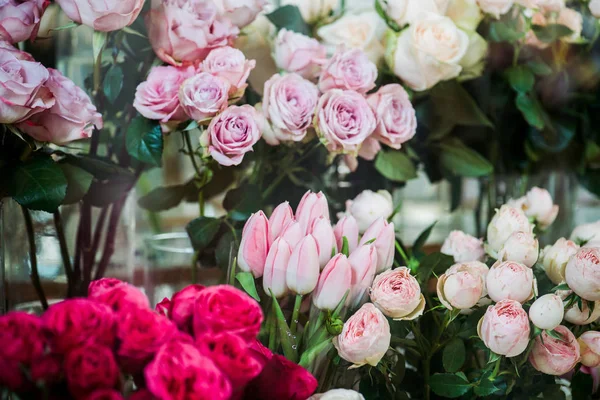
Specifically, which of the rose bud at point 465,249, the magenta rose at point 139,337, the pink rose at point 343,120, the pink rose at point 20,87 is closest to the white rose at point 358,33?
the pink rose at point 343,120

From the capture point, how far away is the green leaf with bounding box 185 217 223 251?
72cm

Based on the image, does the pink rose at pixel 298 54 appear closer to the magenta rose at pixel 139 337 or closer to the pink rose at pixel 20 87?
the pink rose at pixel 20 87

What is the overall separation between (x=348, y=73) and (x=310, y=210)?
21cm

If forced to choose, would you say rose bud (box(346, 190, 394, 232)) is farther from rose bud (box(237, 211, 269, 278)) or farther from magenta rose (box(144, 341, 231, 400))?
magenta rose (box(144, 341, 231, 400))

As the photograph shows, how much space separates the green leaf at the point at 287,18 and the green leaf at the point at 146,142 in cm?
22

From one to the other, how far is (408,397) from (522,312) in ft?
0.48

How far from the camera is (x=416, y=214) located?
1.07 m

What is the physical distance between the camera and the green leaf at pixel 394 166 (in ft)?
2.64

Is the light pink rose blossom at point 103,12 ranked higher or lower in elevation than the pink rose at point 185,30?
higher

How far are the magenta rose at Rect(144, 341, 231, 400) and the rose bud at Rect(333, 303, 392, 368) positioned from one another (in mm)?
137

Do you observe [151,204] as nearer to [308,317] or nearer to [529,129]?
[308,317]

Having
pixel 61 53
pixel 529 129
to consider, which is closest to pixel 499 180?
pixel 529 129

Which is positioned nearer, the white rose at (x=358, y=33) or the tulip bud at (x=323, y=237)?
the tulip bud at (x=323, y=237)

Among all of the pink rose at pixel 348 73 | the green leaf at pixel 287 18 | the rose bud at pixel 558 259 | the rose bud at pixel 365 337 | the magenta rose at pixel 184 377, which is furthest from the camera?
the green leaf at pixel 287 18
